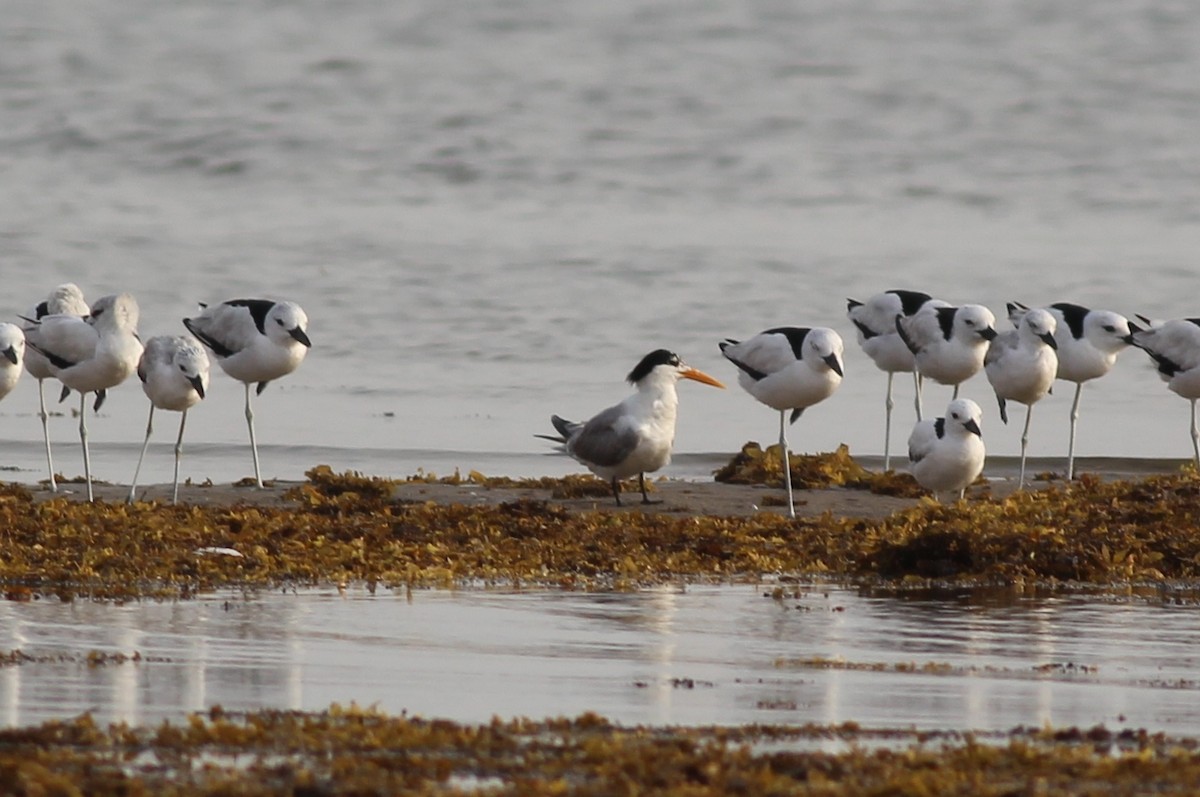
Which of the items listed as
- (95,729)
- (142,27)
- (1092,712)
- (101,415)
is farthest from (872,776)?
(142,27)

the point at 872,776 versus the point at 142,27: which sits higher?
the point at 142,27

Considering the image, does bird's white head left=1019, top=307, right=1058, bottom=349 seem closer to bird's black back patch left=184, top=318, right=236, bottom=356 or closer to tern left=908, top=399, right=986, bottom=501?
tern left=908, top=399, right=986, bottom=501

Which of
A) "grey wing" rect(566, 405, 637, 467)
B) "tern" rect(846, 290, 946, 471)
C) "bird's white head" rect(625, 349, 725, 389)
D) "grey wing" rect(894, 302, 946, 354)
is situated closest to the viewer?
"grey wing" rect(566, 405, 637, 467)

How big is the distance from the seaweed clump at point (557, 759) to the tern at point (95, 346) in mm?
9274

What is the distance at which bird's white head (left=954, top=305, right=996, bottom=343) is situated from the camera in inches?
674

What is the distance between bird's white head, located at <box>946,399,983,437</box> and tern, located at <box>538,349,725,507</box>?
1878mm

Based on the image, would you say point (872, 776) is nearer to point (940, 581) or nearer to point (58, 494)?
point (940, 581)

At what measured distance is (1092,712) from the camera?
287 inches

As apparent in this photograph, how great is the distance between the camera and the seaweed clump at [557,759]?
5.80m

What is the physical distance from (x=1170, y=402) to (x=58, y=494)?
11095 mm

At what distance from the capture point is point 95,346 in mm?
15688

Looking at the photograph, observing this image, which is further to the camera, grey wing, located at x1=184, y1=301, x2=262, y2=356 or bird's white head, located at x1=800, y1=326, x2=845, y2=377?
grey wing, located at x1=184, y1=301, x2=262, y2=356

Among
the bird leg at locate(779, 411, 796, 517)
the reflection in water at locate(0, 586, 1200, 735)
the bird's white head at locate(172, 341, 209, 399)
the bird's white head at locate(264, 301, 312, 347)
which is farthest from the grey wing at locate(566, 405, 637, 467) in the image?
the reflection in water at locate(0, 586, 1200, 735)

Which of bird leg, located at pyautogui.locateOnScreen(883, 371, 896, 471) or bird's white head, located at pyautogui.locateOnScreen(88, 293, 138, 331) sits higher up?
bird's white head, located at pyautogui.locateOnScreen(88, 293, 138, 331)
